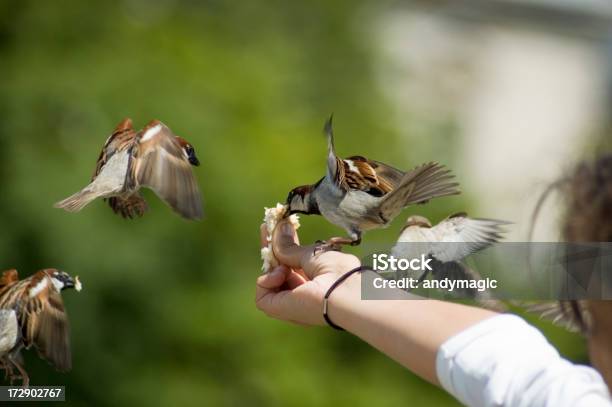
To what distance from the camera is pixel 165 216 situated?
12.2 ft

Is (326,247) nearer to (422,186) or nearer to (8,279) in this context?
(422,186)

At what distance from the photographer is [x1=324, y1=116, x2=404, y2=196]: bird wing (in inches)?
60.7

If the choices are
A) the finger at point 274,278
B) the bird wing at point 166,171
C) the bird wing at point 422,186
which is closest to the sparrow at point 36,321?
the bird wing at point 166,171

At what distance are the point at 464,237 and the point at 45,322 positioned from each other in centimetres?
74

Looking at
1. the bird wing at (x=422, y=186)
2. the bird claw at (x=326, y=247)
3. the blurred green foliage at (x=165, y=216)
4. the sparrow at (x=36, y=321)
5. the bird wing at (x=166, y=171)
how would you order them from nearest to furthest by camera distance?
the bird wing at (x=166, y=171) < the bird wing at (x=422, y=186) < the sparrow at (x=36, y=321) < the bird claw at (x=326, y=247) < the blurred green foliage at (x=165, y=216)

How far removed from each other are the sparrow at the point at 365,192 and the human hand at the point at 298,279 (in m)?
0.06

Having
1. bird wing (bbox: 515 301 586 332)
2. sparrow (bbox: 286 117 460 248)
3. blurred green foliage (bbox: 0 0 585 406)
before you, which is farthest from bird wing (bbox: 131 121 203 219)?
blurred green foliage (bbox: 0 0 585 406)

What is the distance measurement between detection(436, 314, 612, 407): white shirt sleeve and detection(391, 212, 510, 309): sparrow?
281mm

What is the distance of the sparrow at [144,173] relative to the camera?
4.40 feet

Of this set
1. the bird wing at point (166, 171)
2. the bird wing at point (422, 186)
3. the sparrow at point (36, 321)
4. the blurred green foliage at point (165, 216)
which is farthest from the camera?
the blurred green foliage at point (165, 216)

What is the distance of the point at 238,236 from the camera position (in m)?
3.94

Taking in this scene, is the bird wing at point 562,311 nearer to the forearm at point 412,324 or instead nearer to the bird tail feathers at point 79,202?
the forearm at point 412,324

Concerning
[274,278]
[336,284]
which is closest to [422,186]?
[336,284]

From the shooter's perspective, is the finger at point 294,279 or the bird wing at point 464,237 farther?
the finger at point 294,279
